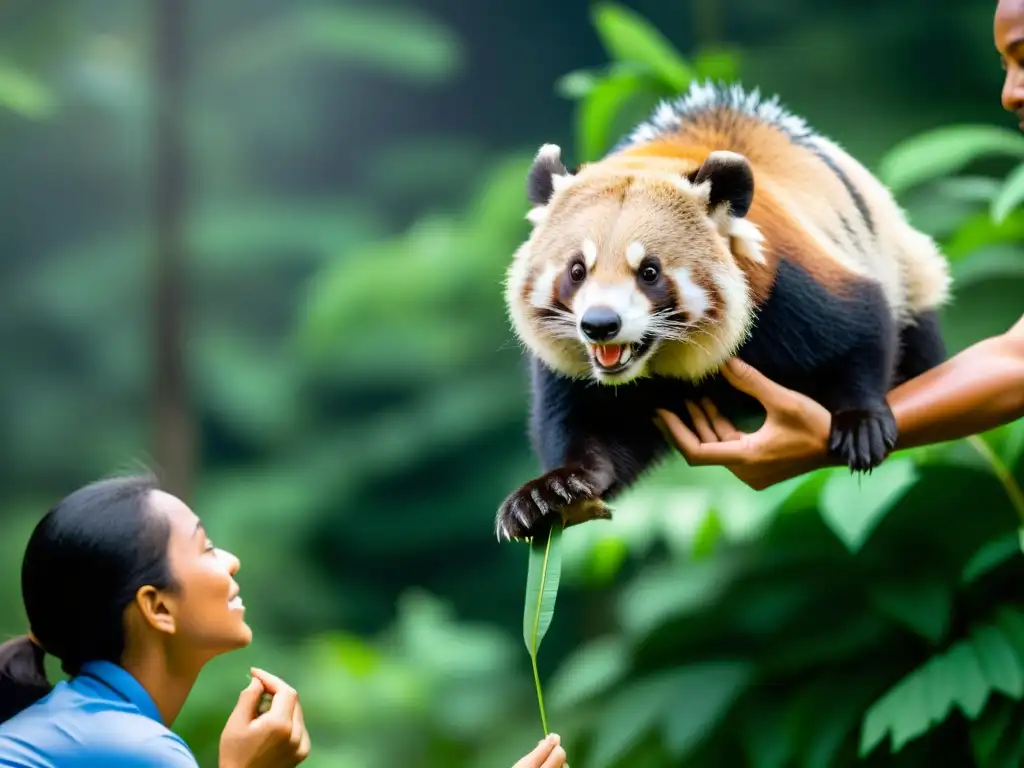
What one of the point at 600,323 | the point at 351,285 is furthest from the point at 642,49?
the point at 351,285

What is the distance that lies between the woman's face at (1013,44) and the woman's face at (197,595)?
1.52 metres

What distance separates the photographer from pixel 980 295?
466 centimetres

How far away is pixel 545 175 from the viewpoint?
2301mm

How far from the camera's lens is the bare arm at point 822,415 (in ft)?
7.34

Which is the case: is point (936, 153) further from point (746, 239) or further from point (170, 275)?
point (170, 275)

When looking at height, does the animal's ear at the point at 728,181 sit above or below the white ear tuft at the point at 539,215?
below

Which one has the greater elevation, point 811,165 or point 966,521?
point 811,165

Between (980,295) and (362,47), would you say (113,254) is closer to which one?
(362,47)

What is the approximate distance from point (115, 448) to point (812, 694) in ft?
14.6

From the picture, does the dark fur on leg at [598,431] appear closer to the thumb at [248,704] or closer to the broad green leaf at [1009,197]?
the thumb at [248,704]

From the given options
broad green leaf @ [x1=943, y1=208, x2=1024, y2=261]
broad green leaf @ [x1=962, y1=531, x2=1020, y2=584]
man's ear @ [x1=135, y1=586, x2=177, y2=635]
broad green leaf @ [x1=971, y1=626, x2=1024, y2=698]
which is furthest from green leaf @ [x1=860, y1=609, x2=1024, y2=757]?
man's ear @ [x1=135, y1=586, x2=177, y2=635]

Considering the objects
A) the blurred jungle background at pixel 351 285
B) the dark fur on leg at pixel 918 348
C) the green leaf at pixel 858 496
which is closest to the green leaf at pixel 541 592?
the dark fur on leg at pixel 918 348

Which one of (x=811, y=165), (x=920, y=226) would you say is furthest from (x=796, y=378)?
(x=920, y=226)

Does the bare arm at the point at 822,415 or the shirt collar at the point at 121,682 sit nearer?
the shirt collar at the point at 121,682
